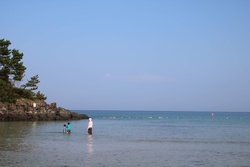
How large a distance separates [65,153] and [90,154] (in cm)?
178

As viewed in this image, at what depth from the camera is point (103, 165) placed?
2212 centimetres

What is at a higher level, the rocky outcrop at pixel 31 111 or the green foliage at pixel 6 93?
the green foliage at pixel 6 93

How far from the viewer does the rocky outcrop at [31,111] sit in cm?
7881

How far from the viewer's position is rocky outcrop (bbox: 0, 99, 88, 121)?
78.8 meters

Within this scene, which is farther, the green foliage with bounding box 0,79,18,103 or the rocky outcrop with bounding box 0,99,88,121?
the green foliage with bounding box 0,79,18,103

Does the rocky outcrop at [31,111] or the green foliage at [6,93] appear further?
the green foliage at [6,93]

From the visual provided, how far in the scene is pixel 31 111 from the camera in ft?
282

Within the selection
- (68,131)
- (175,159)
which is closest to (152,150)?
(175,159)

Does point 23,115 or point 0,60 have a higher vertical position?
point 0,60

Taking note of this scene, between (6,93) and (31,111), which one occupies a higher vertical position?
(6,93)

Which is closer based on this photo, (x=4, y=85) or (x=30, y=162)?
(x=30, y=162)

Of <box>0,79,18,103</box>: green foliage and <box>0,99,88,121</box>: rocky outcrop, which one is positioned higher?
<box>0,79,18,103</box>: green foliage

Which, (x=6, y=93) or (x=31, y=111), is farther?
(x=31, y=111)

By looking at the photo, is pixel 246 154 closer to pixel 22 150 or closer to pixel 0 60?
pixel 22 150
